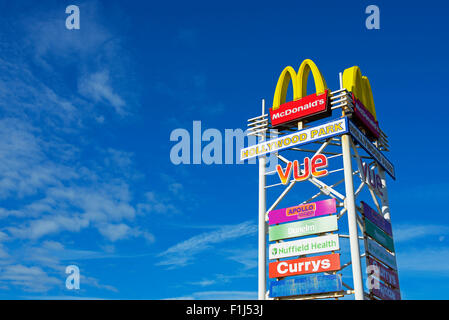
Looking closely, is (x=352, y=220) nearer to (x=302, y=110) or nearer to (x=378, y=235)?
(x=378, y=235)

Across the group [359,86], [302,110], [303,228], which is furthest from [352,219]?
[359,86]

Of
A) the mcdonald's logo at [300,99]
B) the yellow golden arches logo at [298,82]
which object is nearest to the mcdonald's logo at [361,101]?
the mcdonald's logo at [300,99]

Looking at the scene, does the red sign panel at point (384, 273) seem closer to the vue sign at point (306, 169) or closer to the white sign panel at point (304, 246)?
the white sign panel at point (304, 246)

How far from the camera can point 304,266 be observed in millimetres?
31859

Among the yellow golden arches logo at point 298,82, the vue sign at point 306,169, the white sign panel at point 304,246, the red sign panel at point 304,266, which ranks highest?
the yellow golden arches logo at point 298,82

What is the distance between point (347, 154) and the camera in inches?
1329

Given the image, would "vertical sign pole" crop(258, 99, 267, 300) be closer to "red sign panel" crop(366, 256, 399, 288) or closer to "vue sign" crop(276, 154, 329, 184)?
"vue sign" crop(276, 154, 329, 184)

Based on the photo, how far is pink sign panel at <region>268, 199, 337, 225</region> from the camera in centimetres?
3262

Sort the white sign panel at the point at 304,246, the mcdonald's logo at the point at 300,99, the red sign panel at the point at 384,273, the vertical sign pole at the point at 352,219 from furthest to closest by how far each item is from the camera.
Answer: the mcdonald's logo at the point at 300,99 → the red sign panel at the point at 384,273 → the white sign panel at the point at 304,246 → the vertical sign pole at the point at 352,219

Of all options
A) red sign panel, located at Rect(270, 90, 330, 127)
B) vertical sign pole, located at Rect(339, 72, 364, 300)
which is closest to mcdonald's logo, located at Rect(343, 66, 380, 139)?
red sign panel, located at Rect(270, 90, 330, 127)

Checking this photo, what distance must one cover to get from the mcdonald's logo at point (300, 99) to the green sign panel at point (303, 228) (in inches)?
341

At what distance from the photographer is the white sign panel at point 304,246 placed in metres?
31.4

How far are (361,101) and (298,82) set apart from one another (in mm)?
5854
